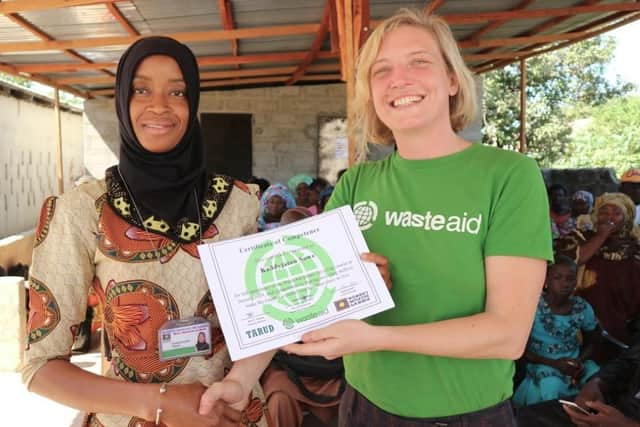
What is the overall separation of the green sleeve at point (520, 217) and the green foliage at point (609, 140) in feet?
74.5

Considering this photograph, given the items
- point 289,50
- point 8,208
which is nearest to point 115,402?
point 289,50

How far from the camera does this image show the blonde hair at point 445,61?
4.82 ft

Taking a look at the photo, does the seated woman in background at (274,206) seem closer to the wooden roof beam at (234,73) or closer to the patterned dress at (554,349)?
the patterned dress at (554,349)

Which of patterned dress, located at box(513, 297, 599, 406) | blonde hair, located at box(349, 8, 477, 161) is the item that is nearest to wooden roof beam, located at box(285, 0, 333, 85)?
patterned dress, located at box(513, 297, 599, 406)

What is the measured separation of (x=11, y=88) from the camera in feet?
36.5

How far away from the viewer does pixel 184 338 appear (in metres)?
1.32

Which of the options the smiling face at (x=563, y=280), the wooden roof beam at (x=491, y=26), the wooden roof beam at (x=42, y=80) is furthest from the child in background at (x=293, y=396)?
the wooden roof beam at (x=42, y=80)

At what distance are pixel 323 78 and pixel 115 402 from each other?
33.8 ft

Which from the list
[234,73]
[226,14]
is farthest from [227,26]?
[234,73]

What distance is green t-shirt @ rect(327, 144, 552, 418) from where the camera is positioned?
1.32m

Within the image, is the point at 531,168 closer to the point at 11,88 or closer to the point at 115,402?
the point at 115,402

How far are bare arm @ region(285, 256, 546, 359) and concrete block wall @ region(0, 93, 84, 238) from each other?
11546mm

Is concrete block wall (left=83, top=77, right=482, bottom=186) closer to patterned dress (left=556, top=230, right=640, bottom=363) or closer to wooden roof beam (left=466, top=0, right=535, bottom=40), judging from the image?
wooden roof beam (left=466, top=0, right=535, bottom=40)

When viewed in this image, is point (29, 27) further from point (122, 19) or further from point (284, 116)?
point (284, 116)
